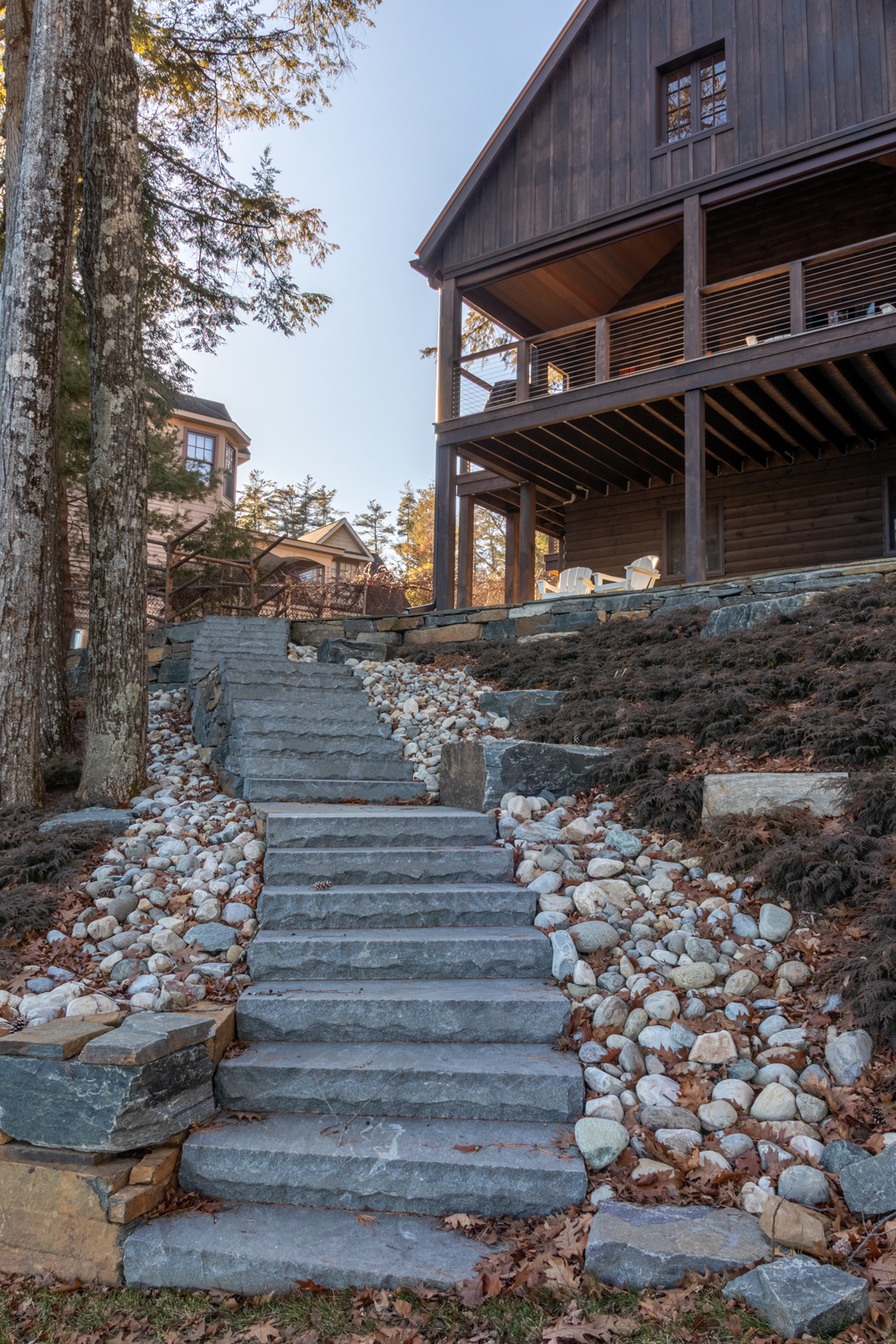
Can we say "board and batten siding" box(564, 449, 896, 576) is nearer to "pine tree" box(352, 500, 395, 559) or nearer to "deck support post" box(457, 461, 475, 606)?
"deck support post" box(457, 461, 475, 606)

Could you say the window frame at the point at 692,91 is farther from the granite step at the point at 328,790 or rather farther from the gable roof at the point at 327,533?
the gable roof at the point at 327,533

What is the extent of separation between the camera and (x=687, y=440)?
29.8 feet

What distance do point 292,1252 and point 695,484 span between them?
8147 millimetres

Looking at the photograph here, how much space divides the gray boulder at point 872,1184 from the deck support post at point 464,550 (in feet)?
30.0

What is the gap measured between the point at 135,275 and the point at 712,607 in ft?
16.6

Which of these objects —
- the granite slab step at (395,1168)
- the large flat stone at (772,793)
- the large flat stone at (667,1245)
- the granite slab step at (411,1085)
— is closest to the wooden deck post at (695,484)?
the large flat stone at (772,793)

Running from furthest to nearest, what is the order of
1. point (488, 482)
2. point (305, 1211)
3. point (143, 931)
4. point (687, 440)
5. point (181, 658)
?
1. point (488, 482)
2. point (687, 440)
3. point (181, 658)
4. point (143, 931)
5. point (305, 1211)

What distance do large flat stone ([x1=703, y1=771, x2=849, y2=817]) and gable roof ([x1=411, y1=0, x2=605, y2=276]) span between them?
9550 millimetres

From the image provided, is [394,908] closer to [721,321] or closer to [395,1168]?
[395,1168]

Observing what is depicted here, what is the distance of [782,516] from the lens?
36.6 feet

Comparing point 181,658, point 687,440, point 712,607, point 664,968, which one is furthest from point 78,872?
point 687,440

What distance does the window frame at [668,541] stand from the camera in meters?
11.6

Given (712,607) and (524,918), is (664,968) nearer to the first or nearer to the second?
(524,918)

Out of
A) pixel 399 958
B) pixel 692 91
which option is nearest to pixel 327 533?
pixel 692 91
